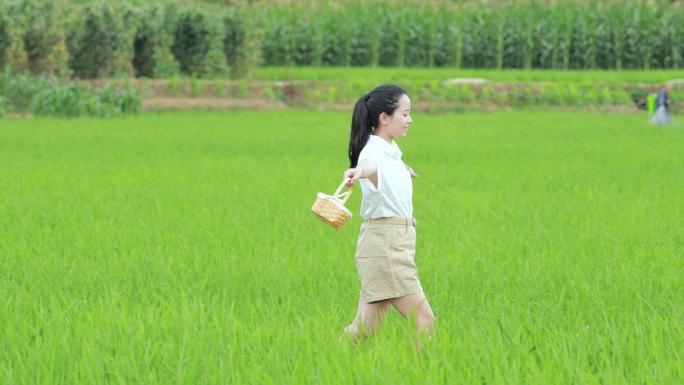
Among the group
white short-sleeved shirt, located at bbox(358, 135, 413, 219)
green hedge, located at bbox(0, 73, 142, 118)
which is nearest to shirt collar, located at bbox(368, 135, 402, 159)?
white short-sleeved shirt, located at bbox(358, 135, 413, 219)

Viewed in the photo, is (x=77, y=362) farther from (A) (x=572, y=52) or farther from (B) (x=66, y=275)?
(A) (x=572, y=52)

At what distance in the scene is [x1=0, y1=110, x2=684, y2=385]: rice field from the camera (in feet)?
11.7

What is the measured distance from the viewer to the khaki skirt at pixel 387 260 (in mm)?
3838

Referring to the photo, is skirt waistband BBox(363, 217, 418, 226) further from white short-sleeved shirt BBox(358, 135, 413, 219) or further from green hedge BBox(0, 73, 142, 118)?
green hedge BBox(0, 73, 142, 118)

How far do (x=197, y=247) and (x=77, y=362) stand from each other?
279 centimetres

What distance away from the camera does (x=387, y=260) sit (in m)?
3.84

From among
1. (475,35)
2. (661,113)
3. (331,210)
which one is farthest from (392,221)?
(475,35)

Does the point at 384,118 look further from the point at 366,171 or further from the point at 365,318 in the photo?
the point at 365,318

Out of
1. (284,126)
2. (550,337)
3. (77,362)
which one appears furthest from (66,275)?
(284,126)

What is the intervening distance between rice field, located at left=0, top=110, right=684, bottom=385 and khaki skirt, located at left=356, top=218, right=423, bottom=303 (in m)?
0.15

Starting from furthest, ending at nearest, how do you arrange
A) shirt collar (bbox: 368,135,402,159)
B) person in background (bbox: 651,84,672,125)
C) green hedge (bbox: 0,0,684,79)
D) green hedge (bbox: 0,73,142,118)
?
green hedge (bbox: 0,0,684,79) → green hedge (bbox: 0,73,142,118) → person in background (bbox: 651,84,672,125) → shirt collar (bbox: 368,135,402,159)

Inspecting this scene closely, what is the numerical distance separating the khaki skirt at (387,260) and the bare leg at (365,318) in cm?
6

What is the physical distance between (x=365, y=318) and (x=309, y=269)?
5.55ft

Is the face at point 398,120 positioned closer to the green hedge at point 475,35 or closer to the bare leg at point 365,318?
the bare leg at point 365,318
